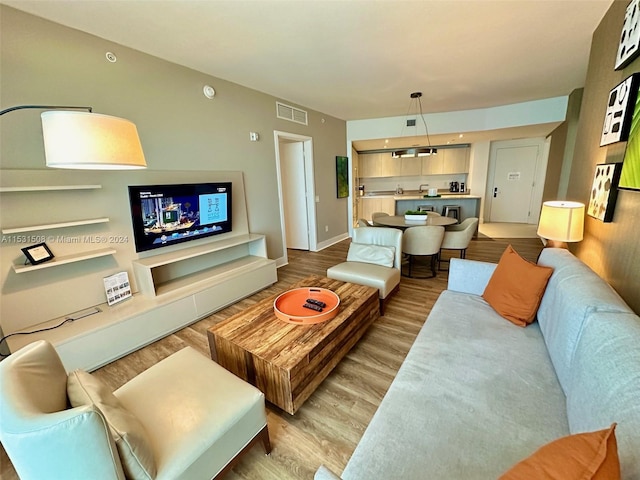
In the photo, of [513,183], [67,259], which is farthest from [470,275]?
[513,183]

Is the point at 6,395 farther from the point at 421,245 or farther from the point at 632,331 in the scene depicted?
the point at 421,245

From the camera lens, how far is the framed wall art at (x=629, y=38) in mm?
1518

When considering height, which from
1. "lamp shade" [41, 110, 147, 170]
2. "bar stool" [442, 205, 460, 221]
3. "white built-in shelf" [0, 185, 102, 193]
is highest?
"lamp shade" [41, 110, 147, 170]

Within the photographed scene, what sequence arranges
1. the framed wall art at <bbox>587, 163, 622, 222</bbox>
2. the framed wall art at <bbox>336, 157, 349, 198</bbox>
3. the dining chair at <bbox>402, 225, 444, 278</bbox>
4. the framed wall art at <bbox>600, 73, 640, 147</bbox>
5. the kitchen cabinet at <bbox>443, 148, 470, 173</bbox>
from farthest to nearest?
the kitchen cabinet at <bbox>443, 148, 470, 173</bbox> → the framed wall art at <bbox>336, 157, 349, 198</bbox> → the dining chair at <bbox>402, 225, 444, 278</bbox> → the framed wall art at <bbox>587, 163, 622, 222</bbox> → the framed wall art at <bbox>600, 73, 640, 147</bbox>

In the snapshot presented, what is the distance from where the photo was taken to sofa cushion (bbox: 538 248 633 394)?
3.90 feet

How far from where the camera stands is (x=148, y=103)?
2.66 m

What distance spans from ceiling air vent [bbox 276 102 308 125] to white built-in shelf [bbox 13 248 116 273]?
3019 millimetres

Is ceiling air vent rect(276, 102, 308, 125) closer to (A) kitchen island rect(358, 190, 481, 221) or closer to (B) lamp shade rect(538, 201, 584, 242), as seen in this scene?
(A) kitchen island rect(358, 190, 481, 221)

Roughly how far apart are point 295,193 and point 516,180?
6121 millimetres

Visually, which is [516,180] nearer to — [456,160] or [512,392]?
[456,160]

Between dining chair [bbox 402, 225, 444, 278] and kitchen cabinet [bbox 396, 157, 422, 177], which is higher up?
kitchen cabinet [bbox 396, 157, 422, 177]

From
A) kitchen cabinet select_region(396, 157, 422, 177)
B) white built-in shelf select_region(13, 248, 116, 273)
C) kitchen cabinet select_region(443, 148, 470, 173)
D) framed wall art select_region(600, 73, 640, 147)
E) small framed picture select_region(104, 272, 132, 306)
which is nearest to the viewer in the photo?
framed wall art select_region(600, 73, 640, 147)

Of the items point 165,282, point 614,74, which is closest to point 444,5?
point 614,74

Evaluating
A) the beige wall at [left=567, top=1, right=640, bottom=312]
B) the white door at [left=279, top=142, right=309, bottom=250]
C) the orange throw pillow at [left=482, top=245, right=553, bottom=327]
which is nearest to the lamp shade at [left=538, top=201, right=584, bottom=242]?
the beige wall at [left=567, top=1, right=640, bottom=312]
